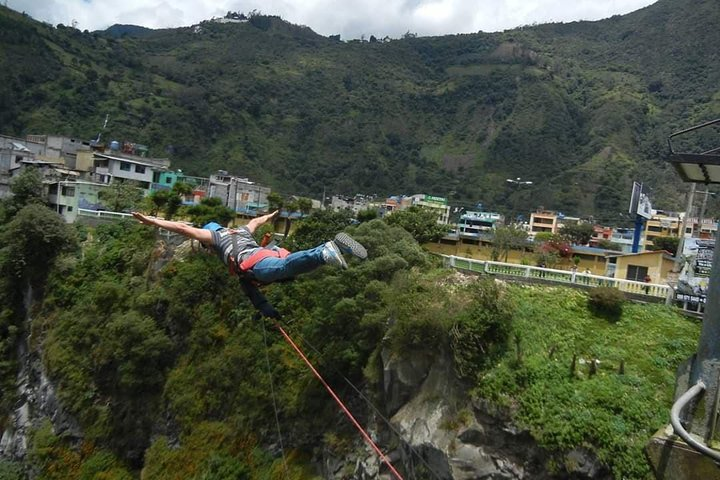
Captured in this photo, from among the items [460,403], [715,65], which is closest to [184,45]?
[715,65]

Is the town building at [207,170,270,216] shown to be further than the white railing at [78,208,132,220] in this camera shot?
Yes

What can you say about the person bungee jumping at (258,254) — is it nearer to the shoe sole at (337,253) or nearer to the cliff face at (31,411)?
the shoe sole at (337,253)

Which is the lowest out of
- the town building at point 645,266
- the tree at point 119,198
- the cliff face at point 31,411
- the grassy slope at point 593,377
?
the cliff face at point 31,411

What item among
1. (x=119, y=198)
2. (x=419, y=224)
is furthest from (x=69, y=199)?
(x=419, y=224)

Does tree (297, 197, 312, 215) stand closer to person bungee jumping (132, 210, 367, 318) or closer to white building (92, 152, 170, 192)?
white building (92, 152, 170, 192)

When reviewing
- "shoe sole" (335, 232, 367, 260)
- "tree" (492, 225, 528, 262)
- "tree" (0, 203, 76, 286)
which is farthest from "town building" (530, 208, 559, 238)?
"shoe sole" (335, 232, 367, 260)

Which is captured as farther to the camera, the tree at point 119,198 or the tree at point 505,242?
the tree at point 119,198

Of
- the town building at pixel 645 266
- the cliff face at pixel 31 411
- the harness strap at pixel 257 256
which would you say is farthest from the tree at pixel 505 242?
the harness strap at pixel 257 256

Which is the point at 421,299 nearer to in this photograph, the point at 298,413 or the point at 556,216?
the point at 298,413
